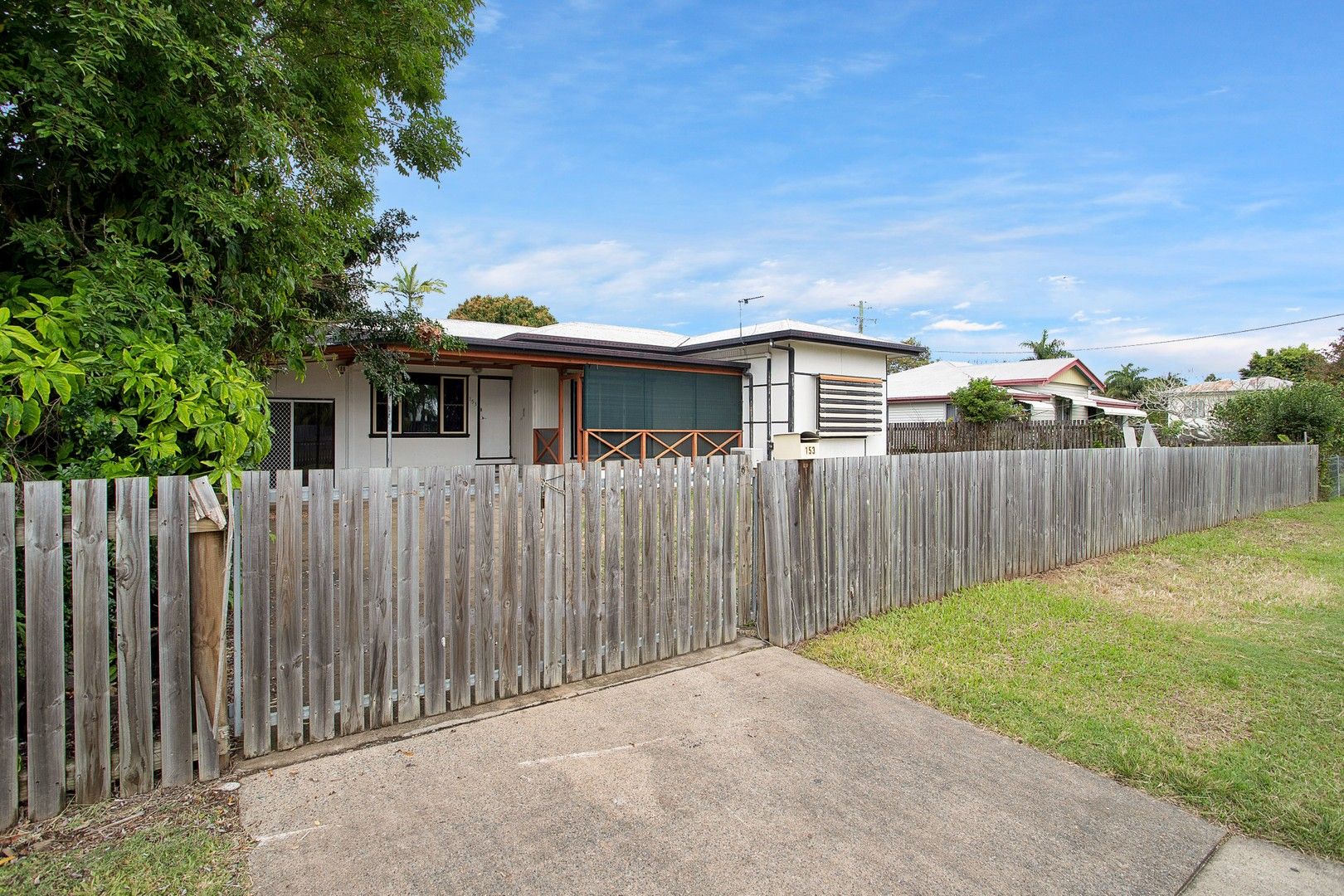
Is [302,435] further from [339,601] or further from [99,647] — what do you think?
[99,647]

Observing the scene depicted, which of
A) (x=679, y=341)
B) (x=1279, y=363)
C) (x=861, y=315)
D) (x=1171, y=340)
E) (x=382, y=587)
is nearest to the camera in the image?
(x=382, y=587)

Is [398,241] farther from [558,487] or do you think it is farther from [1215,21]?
[1215,21]

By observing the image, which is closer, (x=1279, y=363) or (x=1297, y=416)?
(x=1297, y=416)

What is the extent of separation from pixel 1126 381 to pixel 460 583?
49.9m

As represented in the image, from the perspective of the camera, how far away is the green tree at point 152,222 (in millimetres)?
2990

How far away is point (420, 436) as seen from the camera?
1355cm

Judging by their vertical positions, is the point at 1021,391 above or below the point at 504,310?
below

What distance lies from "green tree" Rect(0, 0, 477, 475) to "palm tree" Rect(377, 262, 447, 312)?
196 inches

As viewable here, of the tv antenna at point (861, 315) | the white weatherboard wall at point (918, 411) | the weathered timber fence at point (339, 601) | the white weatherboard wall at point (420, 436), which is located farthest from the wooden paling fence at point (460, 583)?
the tv antenna at point (861, 315)

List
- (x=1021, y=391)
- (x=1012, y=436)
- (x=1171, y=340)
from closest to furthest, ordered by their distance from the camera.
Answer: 1. (x=1012, y=436)
2. (x=1021, y=391)
3. (x=1171, y=340)

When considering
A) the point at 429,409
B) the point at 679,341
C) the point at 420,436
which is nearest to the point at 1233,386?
the point at 679,341

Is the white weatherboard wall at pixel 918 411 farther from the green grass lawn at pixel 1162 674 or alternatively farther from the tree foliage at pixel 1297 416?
the green grass lawn at pixel 1162 674

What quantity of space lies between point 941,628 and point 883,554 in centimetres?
75

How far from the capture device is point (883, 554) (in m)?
5.77
